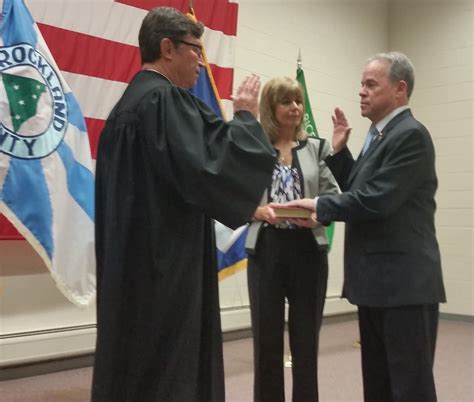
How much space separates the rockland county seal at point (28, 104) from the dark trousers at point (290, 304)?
3.68 ft

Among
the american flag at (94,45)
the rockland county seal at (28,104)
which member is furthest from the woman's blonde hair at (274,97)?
the american flag at (94,45)

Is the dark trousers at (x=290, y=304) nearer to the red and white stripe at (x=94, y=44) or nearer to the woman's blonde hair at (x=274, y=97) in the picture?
the woman's blonde hair at (x=274, y=97)

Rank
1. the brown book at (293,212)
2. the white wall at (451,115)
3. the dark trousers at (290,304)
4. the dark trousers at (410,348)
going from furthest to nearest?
the white wall at (451,115) < the dark trousers at (290,304) < the brown book at (293,212) < the dark trousers at (410,348)

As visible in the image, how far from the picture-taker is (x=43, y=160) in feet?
7.91

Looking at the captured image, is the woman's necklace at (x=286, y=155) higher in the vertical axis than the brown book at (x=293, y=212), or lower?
higher

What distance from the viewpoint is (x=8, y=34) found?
237cm

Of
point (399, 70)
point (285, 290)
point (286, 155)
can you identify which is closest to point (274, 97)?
point (286, 155)

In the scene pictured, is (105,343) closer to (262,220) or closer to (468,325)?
(262,220)

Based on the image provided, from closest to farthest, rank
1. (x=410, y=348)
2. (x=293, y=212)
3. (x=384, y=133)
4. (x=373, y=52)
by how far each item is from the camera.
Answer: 1. (x=410, y=348)
2. (x=384, y=133)
3. (x=293, y=212)
4. (x=373, y=52)

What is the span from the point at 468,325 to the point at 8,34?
4.55 m

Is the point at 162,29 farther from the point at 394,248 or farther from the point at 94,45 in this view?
the point at 94,45

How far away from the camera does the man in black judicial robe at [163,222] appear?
124cm

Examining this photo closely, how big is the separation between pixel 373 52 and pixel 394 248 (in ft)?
14.9

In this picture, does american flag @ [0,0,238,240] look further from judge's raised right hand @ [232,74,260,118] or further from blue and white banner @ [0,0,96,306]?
judge's raised right hand @ [232,74,260,118]
